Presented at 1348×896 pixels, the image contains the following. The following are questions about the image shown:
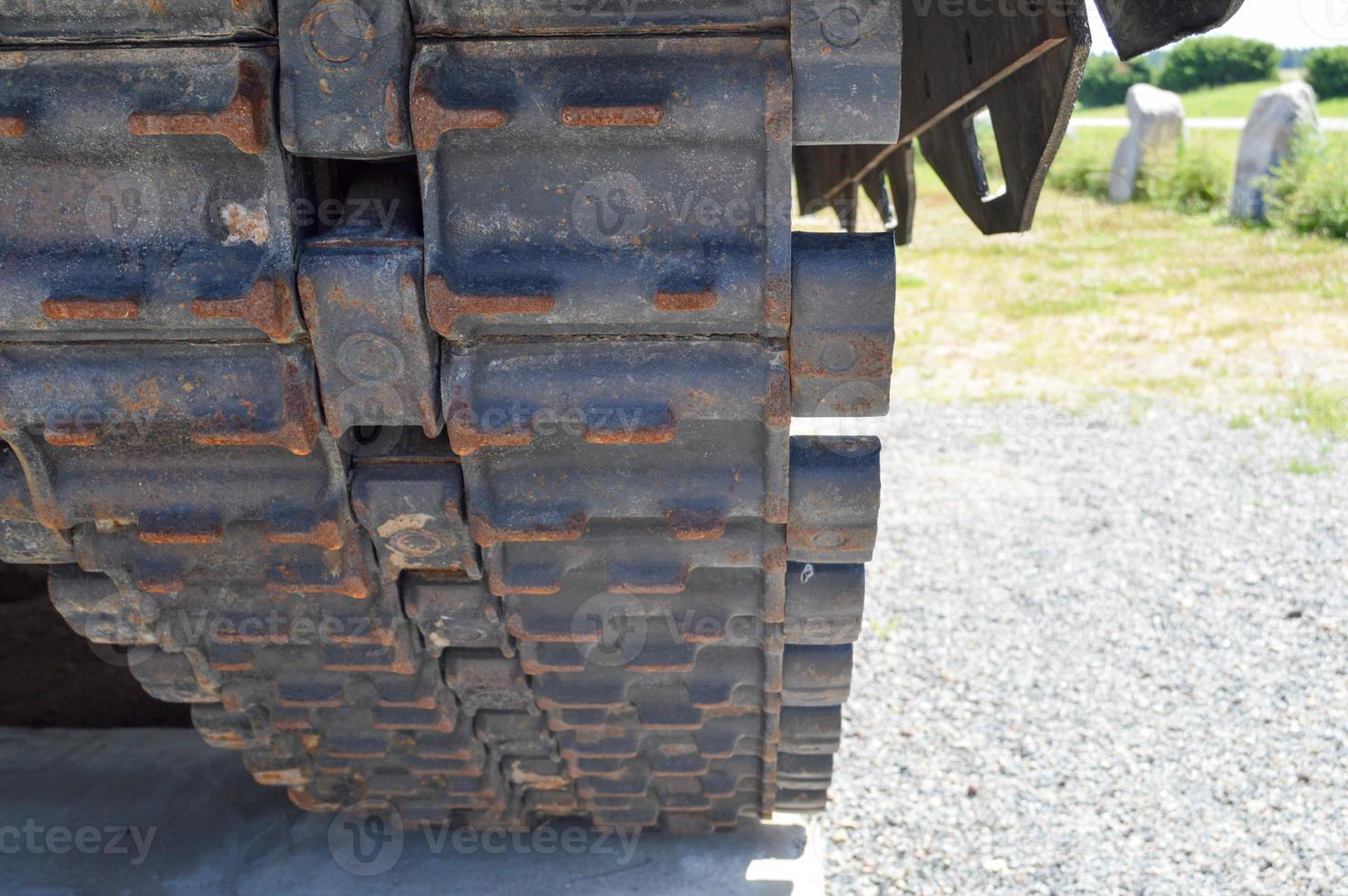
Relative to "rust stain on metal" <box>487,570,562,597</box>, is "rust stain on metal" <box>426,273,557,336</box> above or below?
above

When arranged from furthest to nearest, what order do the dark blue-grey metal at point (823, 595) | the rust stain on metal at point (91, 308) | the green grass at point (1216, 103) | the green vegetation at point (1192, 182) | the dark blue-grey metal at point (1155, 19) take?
1. the green grass at point (1216, 103)
2. the green vegetation at point (1192, 182)
3. the dark blue-grey metal at point (823, 595)
4. the rust stain on metal at point (91, 308)
5. the dark blue-grey metal at point (1155, 19)

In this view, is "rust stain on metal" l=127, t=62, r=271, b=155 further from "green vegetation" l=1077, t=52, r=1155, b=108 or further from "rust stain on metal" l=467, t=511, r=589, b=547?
"green vegetation" l=1077, t=52, r=1155, b=108

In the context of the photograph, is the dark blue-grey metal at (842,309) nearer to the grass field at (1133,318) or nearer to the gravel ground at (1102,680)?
the gravel ground at (1102,680)

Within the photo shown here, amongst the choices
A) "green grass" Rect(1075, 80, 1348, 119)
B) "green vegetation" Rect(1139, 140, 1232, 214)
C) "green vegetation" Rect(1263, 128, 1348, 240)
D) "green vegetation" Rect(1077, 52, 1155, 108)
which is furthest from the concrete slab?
"green grass" Rect(1075, 80, 1348, 119)

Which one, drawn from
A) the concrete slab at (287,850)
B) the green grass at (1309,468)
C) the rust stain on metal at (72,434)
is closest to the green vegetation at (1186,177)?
the green grass at (1309,468)

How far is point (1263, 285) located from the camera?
8156 mm

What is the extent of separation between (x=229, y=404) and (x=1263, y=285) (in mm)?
8701

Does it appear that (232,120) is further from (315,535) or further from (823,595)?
(823,595)

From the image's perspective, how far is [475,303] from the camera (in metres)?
1.07

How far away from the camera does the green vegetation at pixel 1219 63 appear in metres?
18.1

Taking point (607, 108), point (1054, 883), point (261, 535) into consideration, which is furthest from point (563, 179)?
point (1054, 883)

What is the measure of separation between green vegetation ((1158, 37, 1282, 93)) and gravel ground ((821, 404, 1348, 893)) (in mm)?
15845

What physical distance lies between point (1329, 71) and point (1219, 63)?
10.1 feet

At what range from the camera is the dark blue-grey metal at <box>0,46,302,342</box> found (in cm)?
104
